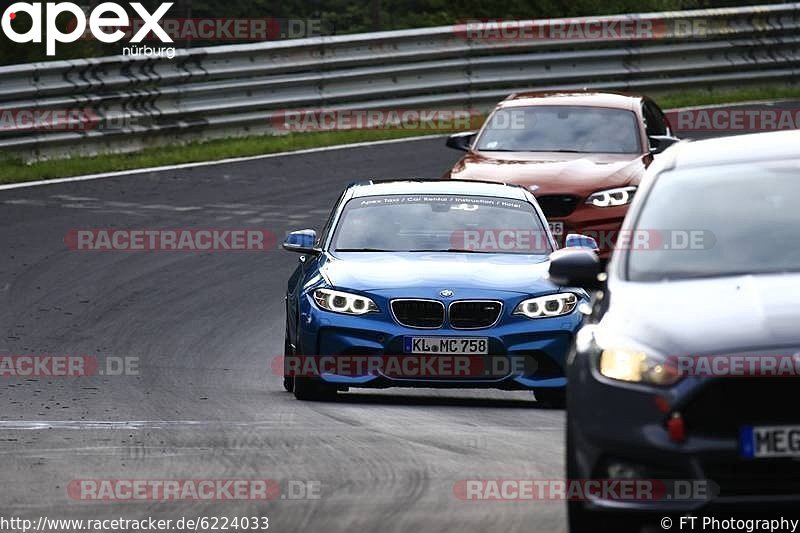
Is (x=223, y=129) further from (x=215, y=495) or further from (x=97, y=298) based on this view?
(x=215, y=495)

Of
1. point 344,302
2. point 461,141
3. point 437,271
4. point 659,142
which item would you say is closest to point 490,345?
point 437,271

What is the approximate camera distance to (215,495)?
820 cm

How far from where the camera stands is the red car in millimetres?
16219

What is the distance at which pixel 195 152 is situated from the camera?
76.6ft

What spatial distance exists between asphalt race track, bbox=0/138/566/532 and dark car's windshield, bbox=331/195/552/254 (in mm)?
1024

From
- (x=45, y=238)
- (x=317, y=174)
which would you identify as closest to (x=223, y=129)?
(x=317, y=174)

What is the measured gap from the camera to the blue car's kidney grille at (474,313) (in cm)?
1184

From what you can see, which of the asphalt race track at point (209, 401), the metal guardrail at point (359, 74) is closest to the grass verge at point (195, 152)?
the metal guardrail at point (359, 74)

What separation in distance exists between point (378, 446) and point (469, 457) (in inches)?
22.3
